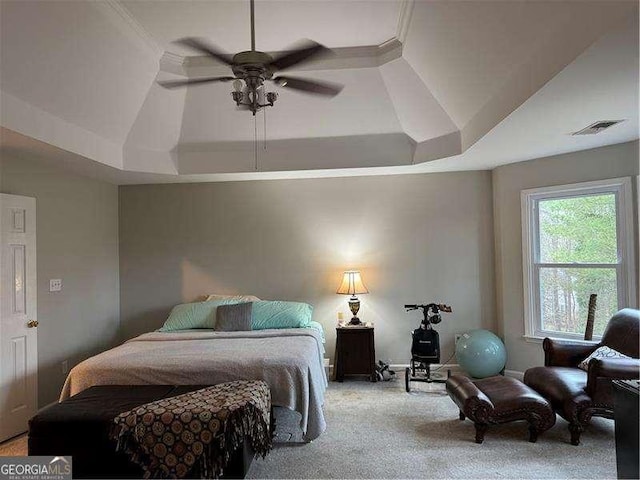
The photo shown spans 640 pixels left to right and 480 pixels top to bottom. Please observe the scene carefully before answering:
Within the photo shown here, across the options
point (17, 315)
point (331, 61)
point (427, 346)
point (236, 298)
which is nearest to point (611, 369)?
point (427, 346)

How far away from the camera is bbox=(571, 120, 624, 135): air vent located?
10.5 feet

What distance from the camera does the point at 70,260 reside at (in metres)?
4.34

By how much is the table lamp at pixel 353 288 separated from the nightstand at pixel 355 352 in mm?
194

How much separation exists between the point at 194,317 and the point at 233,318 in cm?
49

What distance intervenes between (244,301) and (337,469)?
2.36 m

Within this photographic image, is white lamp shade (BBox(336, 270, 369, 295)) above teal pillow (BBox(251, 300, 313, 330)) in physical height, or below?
above

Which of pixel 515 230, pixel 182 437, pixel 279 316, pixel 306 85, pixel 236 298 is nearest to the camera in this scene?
pixel 182 437

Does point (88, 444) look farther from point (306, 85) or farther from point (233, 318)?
point (306, 85)

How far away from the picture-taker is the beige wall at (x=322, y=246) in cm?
497

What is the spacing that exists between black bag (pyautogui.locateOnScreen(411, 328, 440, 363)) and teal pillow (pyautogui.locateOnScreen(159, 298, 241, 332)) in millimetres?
2073

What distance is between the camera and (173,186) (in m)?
5.28

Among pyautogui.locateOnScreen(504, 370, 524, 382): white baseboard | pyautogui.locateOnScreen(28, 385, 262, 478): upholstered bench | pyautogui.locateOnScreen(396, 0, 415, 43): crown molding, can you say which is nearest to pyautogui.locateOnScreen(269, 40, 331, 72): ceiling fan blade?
pyautogui.locateOnScreen(396, 0, 415, 43): crown molding

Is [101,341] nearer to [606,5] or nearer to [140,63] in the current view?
[140,63]

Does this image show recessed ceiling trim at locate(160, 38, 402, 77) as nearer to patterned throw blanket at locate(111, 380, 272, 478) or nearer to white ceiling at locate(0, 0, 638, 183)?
white ceiling at locate(0, 0, 638, 183)
